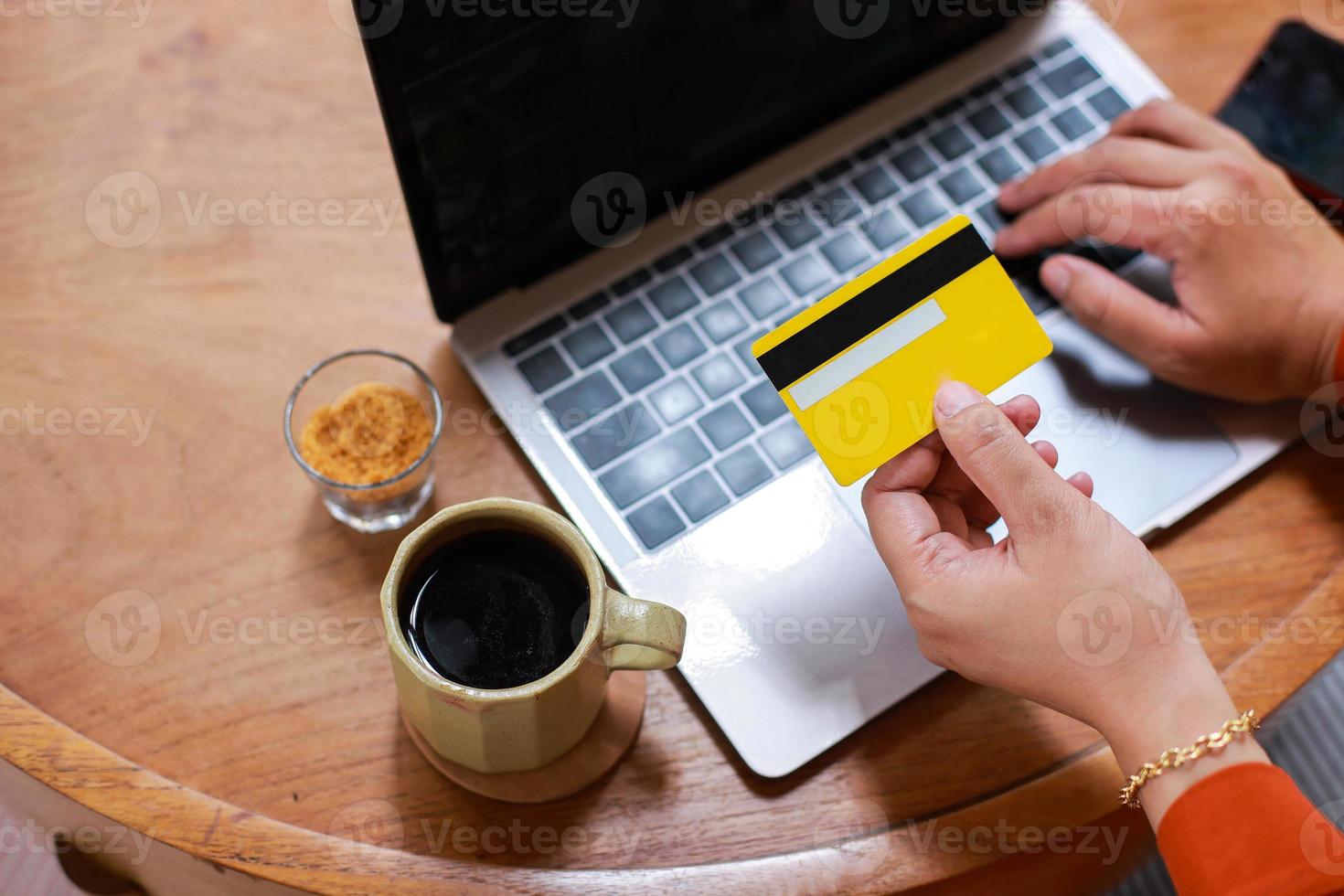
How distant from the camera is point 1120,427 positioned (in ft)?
2.62

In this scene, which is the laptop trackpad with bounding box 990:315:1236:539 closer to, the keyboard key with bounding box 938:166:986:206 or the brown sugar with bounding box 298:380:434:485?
the keyboard key with bounding box 938:166:986:206

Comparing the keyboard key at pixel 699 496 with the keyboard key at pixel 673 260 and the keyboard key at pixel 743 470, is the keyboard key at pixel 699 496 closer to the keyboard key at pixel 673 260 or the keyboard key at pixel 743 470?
the keyboard key at pixel 743 470

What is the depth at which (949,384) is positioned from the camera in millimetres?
638

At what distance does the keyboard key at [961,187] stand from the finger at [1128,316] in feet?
0.34

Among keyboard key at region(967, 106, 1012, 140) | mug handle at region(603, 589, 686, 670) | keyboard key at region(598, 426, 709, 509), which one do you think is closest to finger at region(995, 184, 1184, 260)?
keyboard key at region(967, 106, 1012, 140)

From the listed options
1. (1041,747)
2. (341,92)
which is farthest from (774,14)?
(1041,747)

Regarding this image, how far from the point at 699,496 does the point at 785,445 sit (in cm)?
7

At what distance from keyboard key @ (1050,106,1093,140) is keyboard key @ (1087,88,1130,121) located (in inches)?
0.5

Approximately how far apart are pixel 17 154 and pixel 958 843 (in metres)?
0.84

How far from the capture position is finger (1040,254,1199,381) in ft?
2.57

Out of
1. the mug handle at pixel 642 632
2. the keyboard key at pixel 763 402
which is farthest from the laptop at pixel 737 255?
the mug handle at pixel 642 632

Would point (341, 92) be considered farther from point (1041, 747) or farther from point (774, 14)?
point (1041, 747)

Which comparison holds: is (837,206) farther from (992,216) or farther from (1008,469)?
(1008,469)

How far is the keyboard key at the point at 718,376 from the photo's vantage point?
0.79 m
